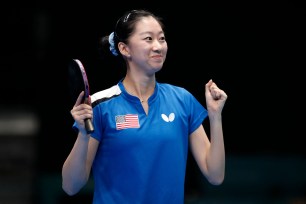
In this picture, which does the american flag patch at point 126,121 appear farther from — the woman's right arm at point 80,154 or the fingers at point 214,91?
the fingers at point 214,91

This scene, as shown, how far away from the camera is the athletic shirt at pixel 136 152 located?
135 inches

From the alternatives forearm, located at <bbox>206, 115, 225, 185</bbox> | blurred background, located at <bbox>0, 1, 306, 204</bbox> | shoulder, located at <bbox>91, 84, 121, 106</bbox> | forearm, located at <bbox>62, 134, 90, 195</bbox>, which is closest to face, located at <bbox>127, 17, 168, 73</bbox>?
shoulder, located at <bbox>91, 84, 121, 106</bbox>

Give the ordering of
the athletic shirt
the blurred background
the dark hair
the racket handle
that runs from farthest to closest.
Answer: the blurred background < the dark hair < the athletic shirt < the racket handle

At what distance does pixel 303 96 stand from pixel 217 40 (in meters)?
1.02

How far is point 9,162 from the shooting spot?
37.1ft

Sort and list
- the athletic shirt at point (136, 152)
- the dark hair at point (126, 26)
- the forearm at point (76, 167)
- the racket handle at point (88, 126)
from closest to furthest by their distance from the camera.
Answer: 1. the racket handle at point (88, 126)
2. the forearm at point (76, 167)
3. the athletic shirt at point (136, 152)
4. the dark hair at point (126, 26)

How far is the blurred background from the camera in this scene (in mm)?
6707

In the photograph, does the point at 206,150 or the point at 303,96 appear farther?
the point at 303,96

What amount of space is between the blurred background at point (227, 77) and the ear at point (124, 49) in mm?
2985

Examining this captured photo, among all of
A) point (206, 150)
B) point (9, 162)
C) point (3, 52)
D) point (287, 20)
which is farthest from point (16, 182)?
point (206, 150)

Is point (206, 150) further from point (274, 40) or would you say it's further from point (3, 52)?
point (3, 52)

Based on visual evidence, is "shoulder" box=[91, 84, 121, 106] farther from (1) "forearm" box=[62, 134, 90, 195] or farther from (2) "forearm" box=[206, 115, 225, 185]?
(2) "forearm" box=[206, 115, 225, 185]

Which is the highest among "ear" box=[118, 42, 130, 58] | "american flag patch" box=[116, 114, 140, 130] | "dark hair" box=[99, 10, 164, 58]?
"dark hair" box=[99, 10, 164, 58]

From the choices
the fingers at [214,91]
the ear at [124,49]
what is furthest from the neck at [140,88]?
the fingers at [214,91]
